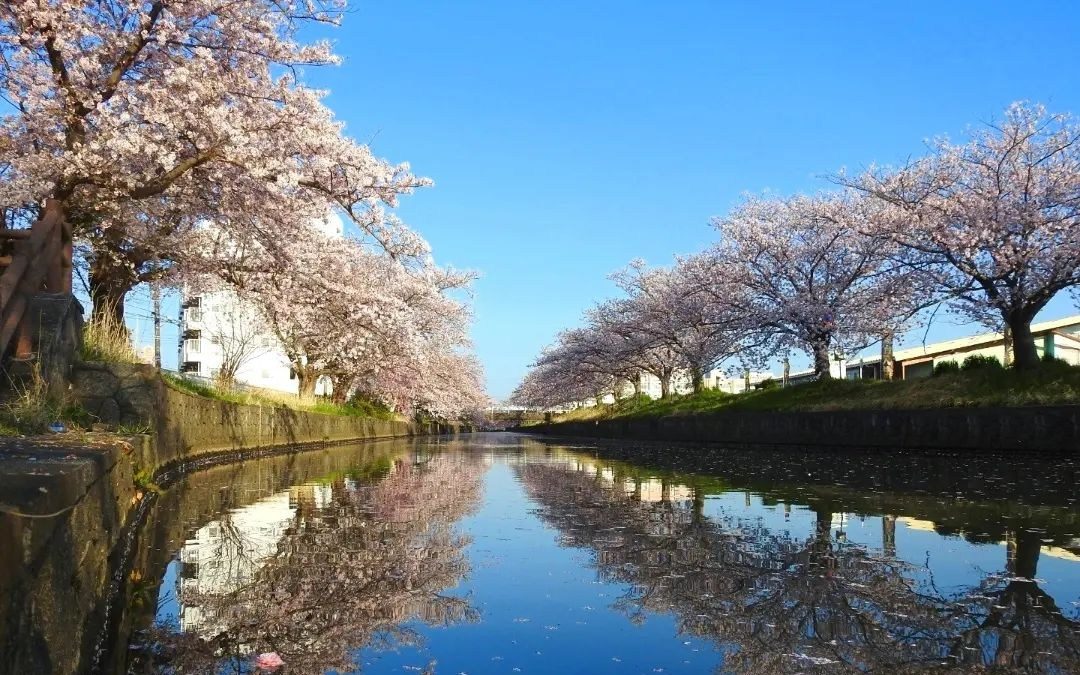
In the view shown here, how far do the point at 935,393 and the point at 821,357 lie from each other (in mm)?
8181

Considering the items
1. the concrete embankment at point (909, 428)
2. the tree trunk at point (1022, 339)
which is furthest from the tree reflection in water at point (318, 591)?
the tree trunk at point (1022, 339)

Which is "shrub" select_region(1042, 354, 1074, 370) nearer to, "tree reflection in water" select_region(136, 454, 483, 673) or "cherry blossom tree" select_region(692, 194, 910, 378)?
"cherry blossom tree" select_region(692, 194, 910, 378)

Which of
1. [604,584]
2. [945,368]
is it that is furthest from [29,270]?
[945,368]

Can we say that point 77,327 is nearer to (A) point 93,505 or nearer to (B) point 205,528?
(B) point 205,528

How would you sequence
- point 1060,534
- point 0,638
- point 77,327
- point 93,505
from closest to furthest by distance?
point 0,638 → point 93,505 → point 1060,534 → point 77,327

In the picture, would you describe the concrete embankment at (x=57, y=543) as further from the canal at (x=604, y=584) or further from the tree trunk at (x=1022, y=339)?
the tree trunk at (x=1022, y=339)

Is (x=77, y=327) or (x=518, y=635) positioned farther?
(x=77, y=327)

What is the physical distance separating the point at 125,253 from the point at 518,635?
13.2 metres

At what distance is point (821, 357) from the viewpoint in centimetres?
2988

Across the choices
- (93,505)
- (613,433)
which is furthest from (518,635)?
(613,433)

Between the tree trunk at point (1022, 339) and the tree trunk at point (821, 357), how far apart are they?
8.27 m

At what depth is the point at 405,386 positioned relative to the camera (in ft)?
157

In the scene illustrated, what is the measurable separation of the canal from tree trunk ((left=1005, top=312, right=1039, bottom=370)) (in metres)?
12.4

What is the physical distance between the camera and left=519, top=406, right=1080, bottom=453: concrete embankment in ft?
56.2
